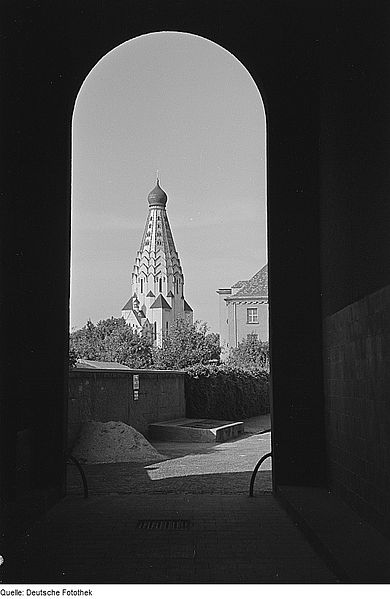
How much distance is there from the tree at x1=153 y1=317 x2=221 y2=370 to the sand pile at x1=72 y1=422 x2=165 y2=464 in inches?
1270

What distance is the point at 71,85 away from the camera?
7727mm

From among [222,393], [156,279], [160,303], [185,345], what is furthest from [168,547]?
[156,279]

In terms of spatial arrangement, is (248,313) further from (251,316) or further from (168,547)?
(168,547)

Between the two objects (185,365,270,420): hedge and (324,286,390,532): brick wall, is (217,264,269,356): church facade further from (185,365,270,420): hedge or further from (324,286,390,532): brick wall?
(324,286,390,532): brick wall

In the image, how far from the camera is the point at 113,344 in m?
54.0

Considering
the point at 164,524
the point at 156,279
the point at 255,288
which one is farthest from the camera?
the point at 156,279

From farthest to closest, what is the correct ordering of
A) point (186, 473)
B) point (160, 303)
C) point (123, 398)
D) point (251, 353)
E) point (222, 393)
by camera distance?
point (160, 303), point (251, 353), point (222, 393), point (123, 398), point (186, 473)

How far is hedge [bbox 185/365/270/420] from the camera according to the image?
2019 cm

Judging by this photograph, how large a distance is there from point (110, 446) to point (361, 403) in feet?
23.5

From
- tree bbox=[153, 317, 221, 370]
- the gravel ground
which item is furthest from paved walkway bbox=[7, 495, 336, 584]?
tree bbox=[153, 317, 221, 370]

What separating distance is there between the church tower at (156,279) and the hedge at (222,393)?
52961mm

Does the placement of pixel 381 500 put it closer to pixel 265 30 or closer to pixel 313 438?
pixel 313 438

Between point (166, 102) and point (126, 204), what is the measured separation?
13768 millimetres

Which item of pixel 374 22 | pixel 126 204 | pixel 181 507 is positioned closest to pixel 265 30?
pixel 374 22
